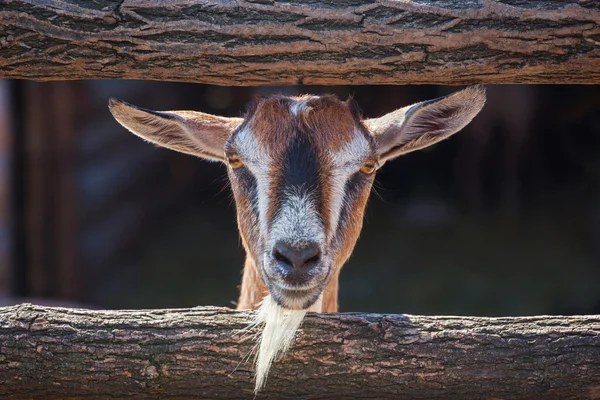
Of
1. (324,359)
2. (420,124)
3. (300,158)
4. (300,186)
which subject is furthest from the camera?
(420,124)

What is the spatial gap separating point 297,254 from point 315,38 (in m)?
0.87

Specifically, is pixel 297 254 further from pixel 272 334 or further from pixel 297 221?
pixel 272 334

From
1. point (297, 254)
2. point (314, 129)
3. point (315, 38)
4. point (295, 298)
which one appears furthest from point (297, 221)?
point (315, 38)

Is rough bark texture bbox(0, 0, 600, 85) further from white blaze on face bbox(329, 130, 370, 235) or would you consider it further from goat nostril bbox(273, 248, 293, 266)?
goat nostril bbox(273, 248, 293, 266)

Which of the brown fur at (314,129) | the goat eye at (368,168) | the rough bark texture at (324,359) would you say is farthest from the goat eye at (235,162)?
the rough bark texture at (324,359)

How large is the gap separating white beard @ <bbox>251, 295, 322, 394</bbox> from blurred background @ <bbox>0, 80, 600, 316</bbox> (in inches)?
177

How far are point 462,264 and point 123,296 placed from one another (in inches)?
164

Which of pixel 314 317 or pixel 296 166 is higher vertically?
pixel 296 166

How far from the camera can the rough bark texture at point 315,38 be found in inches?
110

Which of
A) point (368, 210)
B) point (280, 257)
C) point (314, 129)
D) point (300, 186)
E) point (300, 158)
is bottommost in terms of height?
point (368, 210)

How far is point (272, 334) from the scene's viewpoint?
2.82 metres

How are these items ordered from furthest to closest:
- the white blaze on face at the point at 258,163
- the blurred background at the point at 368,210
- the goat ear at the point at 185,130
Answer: the blurred background at the point at 368,210
the goat ear at the point at 185,130
the white blaze on face at the point at 258,163

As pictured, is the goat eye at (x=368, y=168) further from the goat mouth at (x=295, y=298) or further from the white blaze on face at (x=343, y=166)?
the goat mouth at (x=295, y=298)

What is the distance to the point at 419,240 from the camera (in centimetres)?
1005
